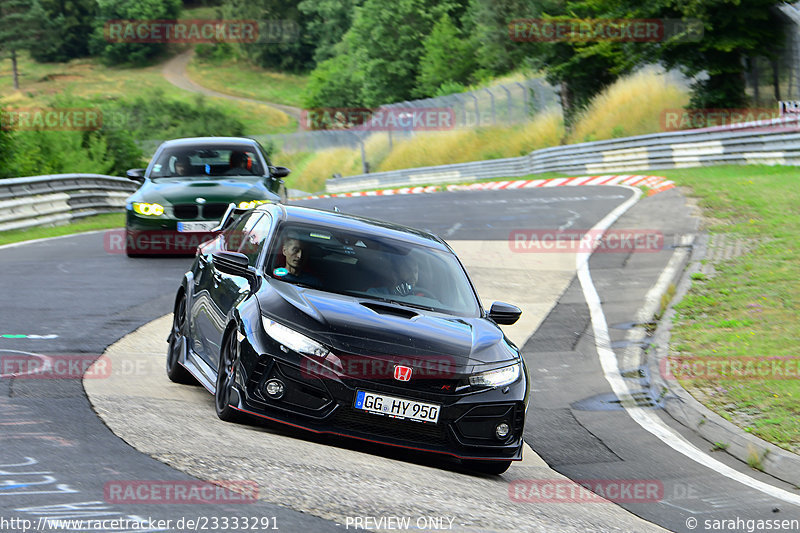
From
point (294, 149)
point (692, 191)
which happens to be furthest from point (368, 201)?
point (294, 149)

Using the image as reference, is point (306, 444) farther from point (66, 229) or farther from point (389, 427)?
point (66, 229)

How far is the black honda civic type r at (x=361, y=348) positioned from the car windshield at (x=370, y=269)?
0.03 ft

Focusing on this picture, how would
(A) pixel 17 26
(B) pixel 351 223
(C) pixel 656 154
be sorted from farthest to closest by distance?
(A) pixel 17 26 → (C) pixel 656 154 → (B) pixel 351 223

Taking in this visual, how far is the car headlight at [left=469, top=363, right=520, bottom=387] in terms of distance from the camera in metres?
7.13

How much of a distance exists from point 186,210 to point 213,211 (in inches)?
16.3

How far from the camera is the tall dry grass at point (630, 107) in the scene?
40594mm

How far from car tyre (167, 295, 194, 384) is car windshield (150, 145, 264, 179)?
314 inches

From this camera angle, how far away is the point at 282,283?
25.4ft

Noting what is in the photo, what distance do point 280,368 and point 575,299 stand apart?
28.0 feet

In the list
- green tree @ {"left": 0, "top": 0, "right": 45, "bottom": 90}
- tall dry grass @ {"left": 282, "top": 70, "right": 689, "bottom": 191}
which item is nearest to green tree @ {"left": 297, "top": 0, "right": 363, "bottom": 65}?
green tree @ {"left": 0, "top": 0, "right": 45, "bottom": 90}

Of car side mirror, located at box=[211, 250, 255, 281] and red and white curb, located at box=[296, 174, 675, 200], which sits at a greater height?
car side mirror, located at box=[211, 250, 255, 281]

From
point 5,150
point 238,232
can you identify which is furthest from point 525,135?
point 238,232

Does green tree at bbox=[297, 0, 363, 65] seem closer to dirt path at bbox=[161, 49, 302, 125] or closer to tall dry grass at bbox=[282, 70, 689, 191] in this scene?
dirt path at bbox=[161, 49, 302, 125]

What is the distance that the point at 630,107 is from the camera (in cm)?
4194
